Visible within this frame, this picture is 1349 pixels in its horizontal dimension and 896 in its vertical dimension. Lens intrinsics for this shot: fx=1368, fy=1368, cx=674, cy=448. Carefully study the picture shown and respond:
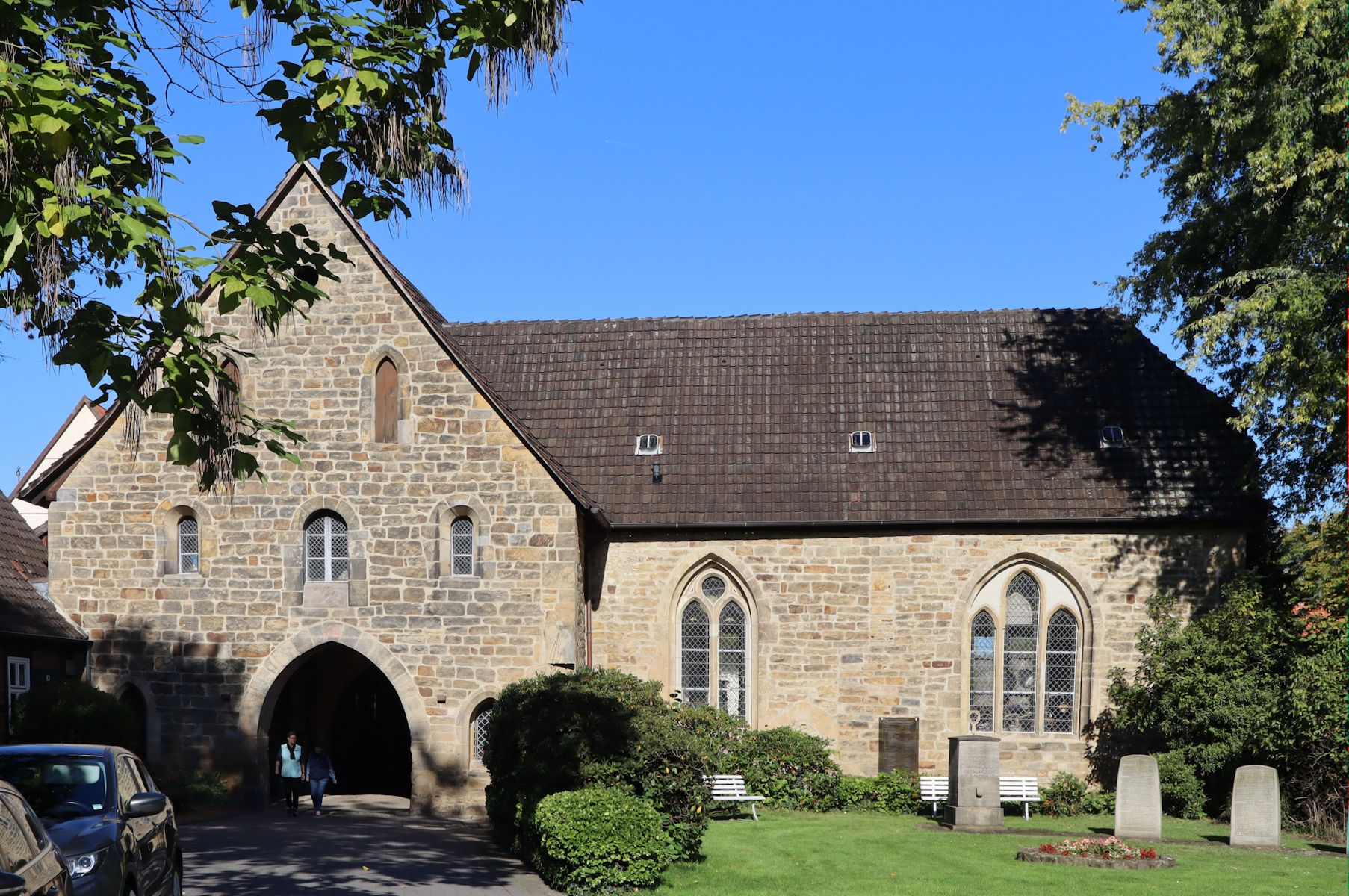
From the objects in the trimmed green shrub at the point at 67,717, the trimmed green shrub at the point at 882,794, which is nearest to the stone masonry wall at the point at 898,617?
the trimmed green shrub at the point at 882,794

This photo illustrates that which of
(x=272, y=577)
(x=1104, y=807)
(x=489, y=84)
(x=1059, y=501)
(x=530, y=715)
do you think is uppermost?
(x=489, y=84)

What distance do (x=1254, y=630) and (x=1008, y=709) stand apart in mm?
4312

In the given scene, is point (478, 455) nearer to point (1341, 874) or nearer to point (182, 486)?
point (182, 486)

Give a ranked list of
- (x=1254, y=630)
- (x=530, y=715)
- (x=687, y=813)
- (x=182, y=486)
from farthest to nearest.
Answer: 1. (x=182, y=486)
2. (x=1254, y=630)
3. (x=530, y=715)
4. (x=687, y=813)

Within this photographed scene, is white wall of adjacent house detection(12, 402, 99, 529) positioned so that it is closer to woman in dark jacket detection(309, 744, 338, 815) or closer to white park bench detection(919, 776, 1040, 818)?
woman in dark jacket detection(309, 744, 338, 815)

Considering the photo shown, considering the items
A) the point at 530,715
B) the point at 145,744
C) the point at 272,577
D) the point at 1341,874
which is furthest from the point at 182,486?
the point at 1341,874

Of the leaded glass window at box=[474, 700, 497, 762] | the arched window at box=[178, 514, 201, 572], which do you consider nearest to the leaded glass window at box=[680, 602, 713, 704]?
the leaded glass window at box=[474, 700, 497, 762]

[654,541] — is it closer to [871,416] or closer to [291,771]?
[871,416]

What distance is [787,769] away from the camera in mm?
22422

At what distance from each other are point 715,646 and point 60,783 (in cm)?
1464

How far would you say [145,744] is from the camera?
72.3 ft

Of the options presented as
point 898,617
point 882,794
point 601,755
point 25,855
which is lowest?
point 882,794

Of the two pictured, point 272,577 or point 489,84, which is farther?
point 272,577

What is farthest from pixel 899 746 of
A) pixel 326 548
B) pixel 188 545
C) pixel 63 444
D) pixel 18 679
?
pixel 63 444
